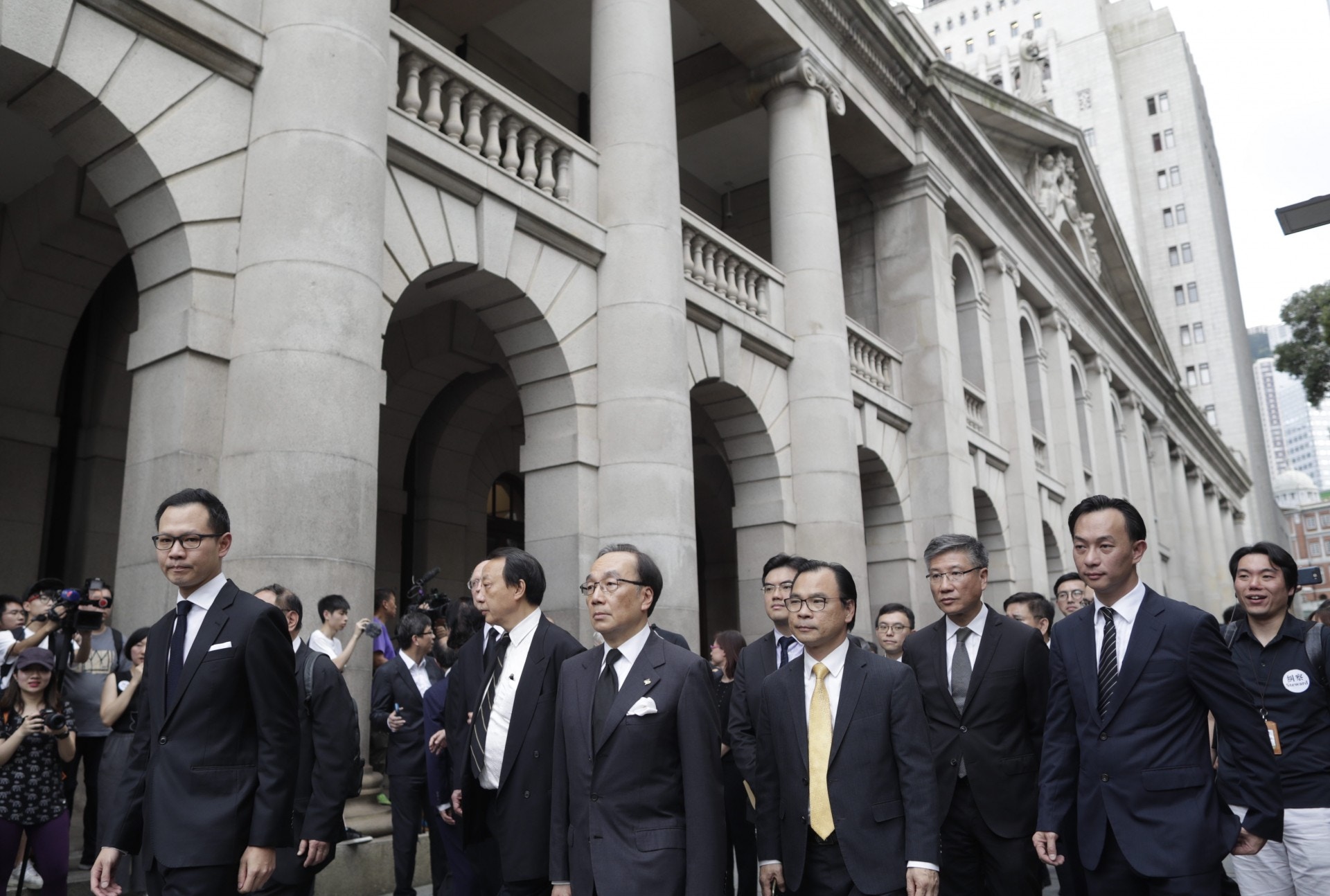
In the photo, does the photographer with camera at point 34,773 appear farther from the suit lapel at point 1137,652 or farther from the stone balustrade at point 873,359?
the stone balustrade at point 873,359

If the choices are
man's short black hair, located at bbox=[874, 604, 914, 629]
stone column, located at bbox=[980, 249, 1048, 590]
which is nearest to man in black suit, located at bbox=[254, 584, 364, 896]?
man's short black hair, located at bbox=[874, 604, 914, 629]

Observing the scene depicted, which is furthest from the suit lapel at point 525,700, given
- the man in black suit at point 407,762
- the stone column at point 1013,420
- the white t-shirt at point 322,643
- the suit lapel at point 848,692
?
the stone column at point 1013,420

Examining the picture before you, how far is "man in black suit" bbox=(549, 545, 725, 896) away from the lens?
Result: 412 centimetres

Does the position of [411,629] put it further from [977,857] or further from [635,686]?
[977,857]

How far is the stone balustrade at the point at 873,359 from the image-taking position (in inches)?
685

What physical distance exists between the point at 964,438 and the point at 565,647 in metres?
15.5

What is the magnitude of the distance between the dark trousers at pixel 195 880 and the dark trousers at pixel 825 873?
2190 mm

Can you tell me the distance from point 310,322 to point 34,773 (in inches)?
133

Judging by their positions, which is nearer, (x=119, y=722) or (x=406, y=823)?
(x=119, y=722)

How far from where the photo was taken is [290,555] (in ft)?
24.4

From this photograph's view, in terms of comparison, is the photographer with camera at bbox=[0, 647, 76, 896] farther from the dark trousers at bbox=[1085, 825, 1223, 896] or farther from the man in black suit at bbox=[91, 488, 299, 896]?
the dark trousers at bbox=[1085, 825, 1223, 896]

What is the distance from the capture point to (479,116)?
35.6 feet

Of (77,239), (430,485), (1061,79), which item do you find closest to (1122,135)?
(1061,79)

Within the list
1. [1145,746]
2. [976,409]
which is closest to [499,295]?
[1145,746]
